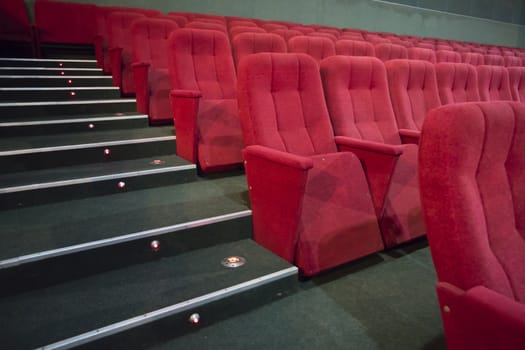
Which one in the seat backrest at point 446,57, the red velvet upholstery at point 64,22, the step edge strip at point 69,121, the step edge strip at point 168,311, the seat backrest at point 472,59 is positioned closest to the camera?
the step edge strip at point 168,311

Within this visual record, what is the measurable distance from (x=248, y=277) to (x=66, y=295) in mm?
233

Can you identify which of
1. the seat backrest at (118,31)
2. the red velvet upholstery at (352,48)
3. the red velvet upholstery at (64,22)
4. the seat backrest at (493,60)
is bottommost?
the seat backrest at (493,60)

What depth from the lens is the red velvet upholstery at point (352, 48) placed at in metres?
1.16

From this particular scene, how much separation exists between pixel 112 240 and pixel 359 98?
53 cm

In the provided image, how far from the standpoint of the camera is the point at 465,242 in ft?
1.03

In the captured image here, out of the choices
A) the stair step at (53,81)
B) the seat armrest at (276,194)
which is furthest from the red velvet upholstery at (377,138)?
the stair step at (53,81)

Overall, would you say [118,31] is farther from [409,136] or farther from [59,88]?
[409,136]

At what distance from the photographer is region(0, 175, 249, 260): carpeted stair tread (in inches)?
21.9

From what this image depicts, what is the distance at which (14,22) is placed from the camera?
158cm

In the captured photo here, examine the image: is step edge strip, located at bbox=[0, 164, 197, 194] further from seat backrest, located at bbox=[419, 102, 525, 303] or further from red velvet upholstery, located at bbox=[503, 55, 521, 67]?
red velvet upholstery, located at bbox=[503, 55, 521, 67]

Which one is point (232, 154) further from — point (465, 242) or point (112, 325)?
point (465, 242)

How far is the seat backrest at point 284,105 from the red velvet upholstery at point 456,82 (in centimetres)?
43

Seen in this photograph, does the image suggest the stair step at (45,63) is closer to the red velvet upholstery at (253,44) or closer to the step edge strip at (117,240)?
the red velvet upholstery at (253,44)

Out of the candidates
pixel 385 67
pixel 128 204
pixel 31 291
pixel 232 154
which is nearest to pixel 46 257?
pixel 31 291
